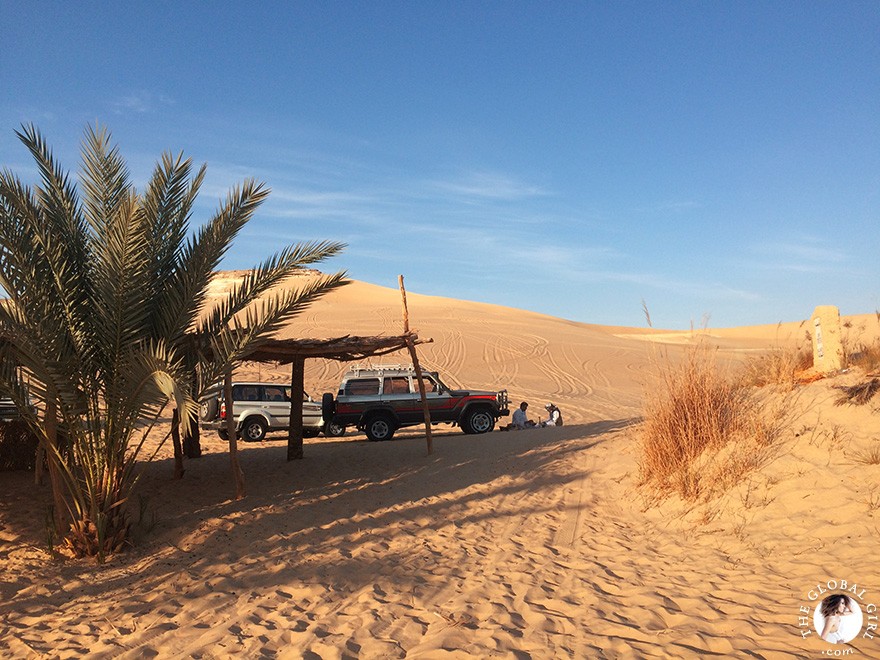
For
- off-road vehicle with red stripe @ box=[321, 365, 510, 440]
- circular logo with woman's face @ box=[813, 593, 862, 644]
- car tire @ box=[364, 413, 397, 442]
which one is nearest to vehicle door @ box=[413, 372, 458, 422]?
off-road vehicle with red stripe @ box=[321, 365, 510, 440]

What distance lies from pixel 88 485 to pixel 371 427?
952 centimetres

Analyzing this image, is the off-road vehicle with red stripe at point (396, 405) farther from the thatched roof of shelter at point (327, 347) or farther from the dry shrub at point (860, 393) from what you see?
the dry shrub at point (860, 393)

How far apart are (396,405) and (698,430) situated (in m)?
8.60

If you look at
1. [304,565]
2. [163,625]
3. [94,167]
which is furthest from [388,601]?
[94,167]

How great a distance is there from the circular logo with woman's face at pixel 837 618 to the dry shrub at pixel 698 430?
3.26 metres

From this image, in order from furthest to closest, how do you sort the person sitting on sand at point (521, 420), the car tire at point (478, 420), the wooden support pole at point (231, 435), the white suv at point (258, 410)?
the person sitting on sand at point (521, 420)
the white suv at point (258, 410)
the car tire at point (478, 420)
the wooden support pole at point (231, 435)

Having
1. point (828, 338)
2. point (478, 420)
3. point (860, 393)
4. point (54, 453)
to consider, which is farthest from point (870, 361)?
point (54, 453)

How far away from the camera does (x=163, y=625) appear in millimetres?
5316

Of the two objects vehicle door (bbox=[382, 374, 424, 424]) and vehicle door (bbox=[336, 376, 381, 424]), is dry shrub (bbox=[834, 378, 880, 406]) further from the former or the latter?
vehicle door (bbox=[336, 376, 381, 424])

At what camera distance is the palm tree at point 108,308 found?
6.86 metres

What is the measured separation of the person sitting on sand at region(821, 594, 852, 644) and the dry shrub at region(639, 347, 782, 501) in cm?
323

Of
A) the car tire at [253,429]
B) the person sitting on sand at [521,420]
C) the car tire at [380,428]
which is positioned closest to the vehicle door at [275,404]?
the car tire at [253,429]

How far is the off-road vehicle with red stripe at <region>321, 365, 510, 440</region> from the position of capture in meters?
16.3

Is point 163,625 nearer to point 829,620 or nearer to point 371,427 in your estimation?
point 829,620
